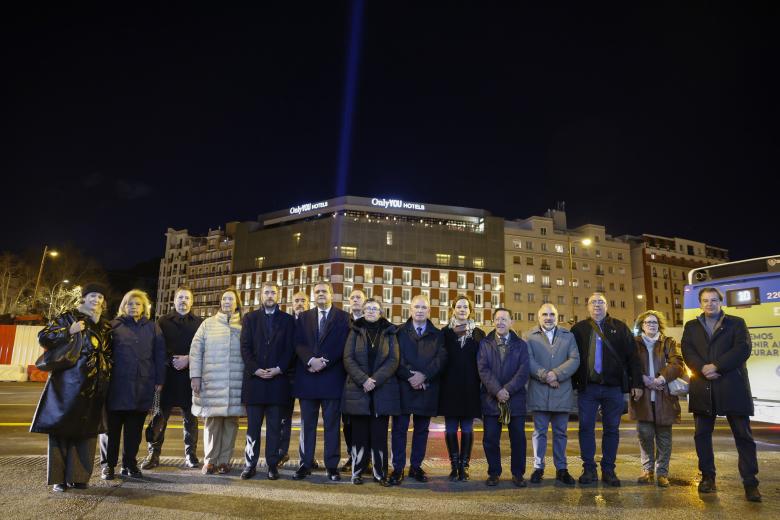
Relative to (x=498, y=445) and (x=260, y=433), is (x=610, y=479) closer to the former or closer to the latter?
(x=498, y=445)

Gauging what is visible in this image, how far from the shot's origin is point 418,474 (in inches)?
258

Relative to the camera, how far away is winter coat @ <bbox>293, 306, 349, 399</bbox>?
6.76 metres

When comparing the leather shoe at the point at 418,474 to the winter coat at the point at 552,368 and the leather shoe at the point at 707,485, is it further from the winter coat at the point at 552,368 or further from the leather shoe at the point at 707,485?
the leather shoe at the point at 707,485

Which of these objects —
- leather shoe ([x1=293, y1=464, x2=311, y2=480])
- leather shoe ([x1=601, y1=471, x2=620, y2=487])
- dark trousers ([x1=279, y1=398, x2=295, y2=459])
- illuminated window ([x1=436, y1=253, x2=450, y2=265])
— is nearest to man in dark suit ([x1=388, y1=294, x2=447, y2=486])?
leather shoe ([x1=293, y1=464, x2=311, y2=480])

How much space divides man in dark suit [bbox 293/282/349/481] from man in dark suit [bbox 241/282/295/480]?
18 cm

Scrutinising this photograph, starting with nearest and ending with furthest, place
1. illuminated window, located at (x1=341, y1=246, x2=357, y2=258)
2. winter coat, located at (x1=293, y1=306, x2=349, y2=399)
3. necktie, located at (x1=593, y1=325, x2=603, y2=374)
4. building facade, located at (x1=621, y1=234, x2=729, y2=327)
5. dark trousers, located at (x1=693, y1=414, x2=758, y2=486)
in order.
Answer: dark trousers, located at (x1=693, y1=414, x2=758, y2=486)
winter coat, located at (x1=293, y1=306, x2=349, y2=399)
necktie, located at (x1=593, y1=325, x2=603, y2=374)
illuminated window, located at (x1=341, y1=246, x2=357, y2=258)
building facade, located at (x1=621, y1=234, x2=729, y2=327)

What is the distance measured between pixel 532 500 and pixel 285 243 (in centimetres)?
7789

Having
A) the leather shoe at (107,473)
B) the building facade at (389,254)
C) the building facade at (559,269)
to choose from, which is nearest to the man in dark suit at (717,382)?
the leather shoe at (107,473)

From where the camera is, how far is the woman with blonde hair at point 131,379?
632 cm

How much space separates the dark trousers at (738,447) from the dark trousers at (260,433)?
17.2 feet

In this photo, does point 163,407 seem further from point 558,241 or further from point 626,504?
point 558,241

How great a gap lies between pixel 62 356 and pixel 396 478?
13.3ft

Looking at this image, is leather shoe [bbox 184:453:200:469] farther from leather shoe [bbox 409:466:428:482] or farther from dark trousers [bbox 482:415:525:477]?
dark trousers [bbox 482:415:525:477]

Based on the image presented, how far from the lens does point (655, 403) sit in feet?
22.9
